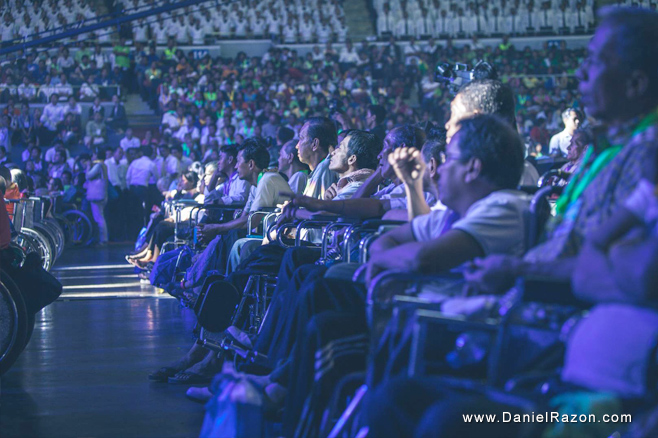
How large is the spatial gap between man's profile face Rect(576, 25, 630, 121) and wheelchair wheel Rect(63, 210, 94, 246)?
34.8 ft

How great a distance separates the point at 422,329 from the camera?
1.55 metres

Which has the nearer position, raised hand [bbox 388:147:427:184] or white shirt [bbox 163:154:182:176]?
raised hand [bbox 388:147:427:184]

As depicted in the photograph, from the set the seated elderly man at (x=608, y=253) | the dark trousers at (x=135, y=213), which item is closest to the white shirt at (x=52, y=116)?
the dark trousers at (x=135, y=213)

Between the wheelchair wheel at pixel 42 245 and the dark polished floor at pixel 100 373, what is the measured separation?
31.4 inches

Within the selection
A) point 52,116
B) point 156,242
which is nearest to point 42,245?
point 156,242

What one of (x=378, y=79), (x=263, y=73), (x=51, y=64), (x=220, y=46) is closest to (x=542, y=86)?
(x=378, y=79)

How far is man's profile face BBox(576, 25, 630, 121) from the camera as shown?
163 centimetres

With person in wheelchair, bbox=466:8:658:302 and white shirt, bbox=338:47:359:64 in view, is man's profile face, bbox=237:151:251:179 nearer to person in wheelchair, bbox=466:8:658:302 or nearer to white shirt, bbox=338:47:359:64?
person in wheelchair, bbox=466:8:658:302

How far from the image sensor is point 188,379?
339 centimetres

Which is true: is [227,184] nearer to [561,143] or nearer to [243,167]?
[243,167]

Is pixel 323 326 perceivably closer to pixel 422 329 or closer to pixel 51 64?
pixel 422 329

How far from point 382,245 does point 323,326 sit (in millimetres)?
285

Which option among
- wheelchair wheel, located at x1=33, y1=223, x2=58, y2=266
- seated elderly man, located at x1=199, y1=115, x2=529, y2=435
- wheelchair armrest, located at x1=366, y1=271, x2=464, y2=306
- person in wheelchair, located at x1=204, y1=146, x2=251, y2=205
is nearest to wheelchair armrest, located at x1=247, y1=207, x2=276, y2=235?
person in wheelchair, located at x1=204, y1=146, x2=251, y2=205

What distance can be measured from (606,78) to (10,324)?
2580mm
